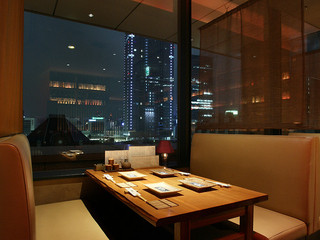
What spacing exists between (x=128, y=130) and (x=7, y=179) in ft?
7.85

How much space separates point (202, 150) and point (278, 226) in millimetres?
1209

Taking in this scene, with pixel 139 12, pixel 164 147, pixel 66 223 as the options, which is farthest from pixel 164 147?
pixel 139 12

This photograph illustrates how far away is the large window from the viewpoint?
264cm

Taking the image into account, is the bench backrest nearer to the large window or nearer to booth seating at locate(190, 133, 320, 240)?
booth seating at locate(190, 133, 320, 240)

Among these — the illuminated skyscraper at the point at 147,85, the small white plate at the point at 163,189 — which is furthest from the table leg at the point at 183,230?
the illuminated skyscraper at the point at 147,85

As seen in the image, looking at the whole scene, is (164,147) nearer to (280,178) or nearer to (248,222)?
(280,178)

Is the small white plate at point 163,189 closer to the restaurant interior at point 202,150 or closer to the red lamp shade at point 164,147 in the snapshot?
the restaurant interior at point 202,150

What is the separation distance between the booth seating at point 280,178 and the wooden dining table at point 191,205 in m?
0.29

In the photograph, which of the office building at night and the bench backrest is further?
the office building at night

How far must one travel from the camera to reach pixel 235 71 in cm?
262

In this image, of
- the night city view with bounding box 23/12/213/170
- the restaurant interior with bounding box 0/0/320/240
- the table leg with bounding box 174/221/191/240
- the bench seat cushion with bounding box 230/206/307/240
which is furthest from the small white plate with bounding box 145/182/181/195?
the night city view with bounding box 23/12/213/170

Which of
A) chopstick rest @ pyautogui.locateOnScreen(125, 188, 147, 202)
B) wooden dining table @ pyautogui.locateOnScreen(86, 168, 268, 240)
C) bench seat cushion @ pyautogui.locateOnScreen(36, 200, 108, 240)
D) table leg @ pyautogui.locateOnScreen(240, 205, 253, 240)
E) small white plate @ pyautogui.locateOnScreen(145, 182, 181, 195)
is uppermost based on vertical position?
small white plate @ pyautogui.locateOnScreen(145, 182, 181, 195)

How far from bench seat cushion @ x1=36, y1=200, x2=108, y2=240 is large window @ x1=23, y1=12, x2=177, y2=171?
655 mm

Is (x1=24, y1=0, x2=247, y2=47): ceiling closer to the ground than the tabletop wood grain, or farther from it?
farther from it
